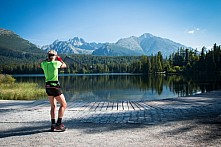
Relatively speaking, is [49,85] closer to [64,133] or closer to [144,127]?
[64,133]

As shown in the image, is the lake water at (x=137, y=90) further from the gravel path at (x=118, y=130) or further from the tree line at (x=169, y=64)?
the gravel path at (x=118, y=130)

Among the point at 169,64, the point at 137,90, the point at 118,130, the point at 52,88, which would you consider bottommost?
the point at 137,90

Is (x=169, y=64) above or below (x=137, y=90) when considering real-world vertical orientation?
above

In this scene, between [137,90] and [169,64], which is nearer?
[137,90]

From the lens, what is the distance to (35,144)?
17.1 ft

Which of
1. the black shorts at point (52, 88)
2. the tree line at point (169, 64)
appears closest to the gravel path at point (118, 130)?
the black shorts at point (52, 88)

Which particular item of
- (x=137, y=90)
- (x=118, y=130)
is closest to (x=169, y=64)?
(x=137, y=90)

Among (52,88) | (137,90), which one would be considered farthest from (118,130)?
(137,90)

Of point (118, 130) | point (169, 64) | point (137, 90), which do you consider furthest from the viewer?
point (169, 64)

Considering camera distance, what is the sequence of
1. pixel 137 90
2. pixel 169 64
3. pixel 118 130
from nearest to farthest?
1. pixel 118 130
2. pixel 137 90
3. pixel 169 64

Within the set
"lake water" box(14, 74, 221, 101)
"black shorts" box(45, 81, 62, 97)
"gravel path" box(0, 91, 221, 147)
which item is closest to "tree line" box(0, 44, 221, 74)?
"black shorts" box(45, 81, 62, 97)

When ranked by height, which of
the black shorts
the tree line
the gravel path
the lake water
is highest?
the tree line

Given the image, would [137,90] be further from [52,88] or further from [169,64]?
[169,64]

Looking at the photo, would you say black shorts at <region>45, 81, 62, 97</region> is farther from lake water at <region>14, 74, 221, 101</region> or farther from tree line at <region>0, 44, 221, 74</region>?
lake water at <region>14, 74, 221, 101</region>
